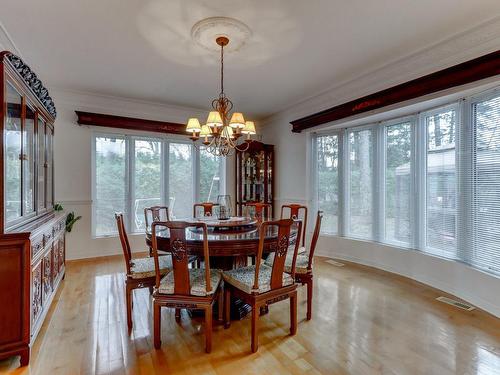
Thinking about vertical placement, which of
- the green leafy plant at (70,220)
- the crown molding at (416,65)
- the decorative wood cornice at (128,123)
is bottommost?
the green leafy plant at (70,220)

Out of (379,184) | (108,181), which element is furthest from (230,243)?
(108,181)

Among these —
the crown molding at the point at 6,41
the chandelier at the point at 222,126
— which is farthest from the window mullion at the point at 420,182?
the crown molding at the point at 6,41

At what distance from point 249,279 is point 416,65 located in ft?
9.85

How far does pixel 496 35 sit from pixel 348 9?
1407 millimetres

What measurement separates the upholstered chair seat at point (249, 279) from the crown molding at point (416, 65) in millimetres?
2751

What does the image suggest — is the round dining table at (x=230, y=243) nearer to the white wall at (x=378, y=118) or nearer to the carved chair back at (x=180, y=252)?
the carved chair back at (x=180, y=252)

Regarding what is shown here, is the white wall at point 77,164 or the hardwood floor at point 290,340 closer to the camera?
Answer: the hardwood floor at point 290,340

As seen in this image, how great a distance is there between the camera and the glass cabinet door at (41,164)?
→ 2.94 m

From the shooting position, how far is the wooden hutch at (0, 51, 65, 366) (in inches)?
73.4

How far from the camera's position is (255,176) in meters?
5.66

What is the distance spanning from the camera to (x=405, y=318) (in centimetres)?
254

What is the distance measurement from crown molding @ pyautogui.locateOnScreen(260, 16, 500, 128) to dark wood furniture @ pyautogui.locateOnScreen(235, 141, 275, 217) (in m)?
1.27

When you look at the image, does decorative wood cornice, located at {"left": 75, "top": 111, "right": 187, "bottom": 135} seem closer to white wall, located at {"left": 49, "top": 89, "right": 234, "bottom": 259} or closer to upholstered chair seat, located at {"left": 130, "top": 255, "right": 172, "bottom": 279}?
white wall, located at {"left": 49, "top": 89, "right": 234, "bottom": 259}

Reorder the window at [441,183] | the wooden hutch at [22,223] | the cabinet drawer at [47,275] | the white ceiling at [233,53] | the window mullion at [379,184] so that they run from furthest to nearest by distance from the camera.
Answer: the window mullion at [379,184] < the window at [441,183] < the cabinet drawer at [47,275] < the white ceiling at [233,53] < the wooden hutch at [22,223]
